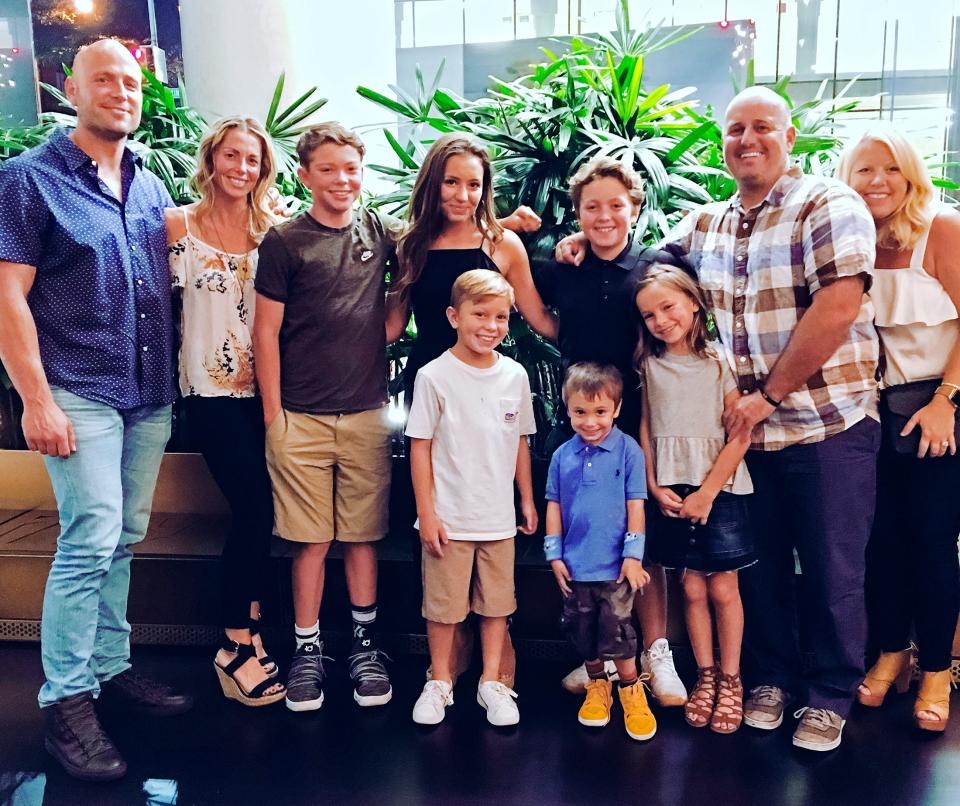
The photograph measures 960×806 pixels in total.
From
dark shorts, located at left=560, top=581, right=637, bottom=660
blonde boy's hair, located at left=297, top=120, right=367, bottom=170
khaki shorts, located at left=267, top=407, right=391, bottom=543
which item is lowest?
dark shorts, located at left=560, top=581, right=637, bottom=660

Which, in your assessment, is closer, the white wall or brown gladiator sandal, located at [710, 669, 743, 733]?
brown gladiator sandal, located at [710, 669, 743, 733]

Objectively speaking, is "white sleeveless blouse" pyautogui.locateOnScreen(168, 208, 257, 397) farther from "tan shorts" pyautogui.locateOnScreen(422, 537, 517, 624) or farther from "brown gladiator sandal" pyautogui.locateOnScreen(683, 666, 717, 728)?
"brown gladiator sandal" pyautogui.locateOnScreen(683, 666, 717, 728)

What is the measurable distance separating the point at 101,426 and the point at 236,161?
0.75 metres

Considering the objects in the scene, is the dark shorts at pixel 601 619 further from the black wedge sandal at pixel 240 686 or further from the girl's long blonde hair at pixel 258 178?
the girl's long blonde hair at pixel 258 178

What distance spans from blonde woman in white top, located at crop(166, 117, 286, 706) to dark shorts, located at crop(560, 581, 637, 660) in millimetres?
857

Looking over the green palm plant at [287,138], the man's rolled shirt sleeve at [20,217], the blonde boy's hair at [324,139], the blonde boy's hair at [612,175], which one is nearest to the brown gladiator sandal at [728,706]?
the blonde boy's hair at [612,175]

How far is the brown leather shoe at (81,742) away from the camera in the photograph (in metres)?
1.77

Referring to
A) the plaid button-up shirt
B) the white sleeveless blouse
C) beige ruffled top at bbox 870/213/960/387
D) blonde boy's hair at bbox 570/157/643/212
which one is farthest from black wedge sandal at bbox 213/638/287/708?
beige ruffled top at bbox 870/213/960/387

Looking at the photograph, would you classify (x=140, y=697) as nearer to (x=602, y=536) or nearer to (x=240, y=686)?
(x=240, y=686)

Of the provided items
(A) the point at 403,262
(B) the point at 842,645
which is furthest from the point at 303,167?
(B) the point at 842,645

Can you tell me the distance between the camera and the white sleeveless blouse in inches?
78.4

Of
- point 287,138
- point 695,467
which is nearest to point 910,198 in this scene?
point 695,467

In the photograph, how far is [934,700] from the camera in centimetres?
195

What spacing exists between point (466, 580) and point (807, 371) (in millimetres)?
1004
